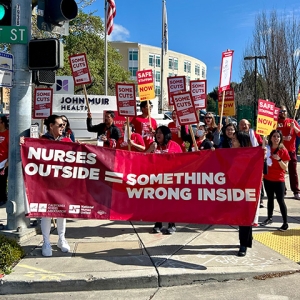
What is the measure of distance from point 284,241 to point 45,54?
456 cm

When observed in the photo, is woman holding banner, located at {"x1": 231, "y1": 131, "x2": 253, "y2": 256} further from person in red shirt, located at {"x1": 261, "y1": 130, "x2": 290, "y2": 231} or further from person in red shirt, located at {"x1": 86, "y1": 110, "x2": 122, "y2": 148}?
person in red shirt, located at {"x1": 86, "y1": 110, "x2": 122, "y2": 148}

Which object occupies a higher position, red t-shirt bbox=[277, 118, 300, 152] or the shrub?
red t-shirt bbox=[277, 118, 300, 152]

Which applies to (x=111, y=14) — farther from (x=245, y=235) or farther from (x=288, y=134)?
(x=245, y=235)

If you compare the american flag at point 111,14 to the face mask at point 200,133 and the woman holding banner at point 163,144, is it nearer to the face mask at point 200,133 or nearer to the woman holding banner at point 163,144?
the face mask at point 200,133

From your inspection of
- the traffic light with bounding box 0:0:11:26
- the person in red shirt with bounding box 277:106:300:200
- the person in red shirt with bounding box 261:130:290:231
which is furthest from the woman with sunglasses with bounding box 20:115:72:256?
the person in red shirt with bounding box 277:106:300:200

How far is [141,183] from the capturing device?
5.08 meters

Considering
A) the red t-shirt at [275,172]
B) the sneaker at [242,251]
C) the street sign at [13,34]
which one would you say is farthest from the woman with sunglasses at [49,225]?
the red t-shirt at [275,172]

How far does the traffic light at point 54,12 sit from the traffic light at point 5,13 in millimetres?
441

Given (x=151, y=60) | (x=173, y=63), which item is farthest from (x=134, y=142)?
(x=173, y=63)

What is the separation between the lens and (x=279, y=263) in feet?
15.9

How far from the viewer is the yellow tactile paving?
17.3 ft

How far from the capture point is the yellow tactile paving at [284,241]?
5258 millimetres

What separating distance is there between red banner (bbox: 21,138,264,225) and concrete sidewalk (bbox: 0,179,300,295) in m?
0.53

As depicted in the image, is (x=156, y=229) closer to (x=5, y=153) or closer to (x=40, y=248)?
(x=40, y=248)
